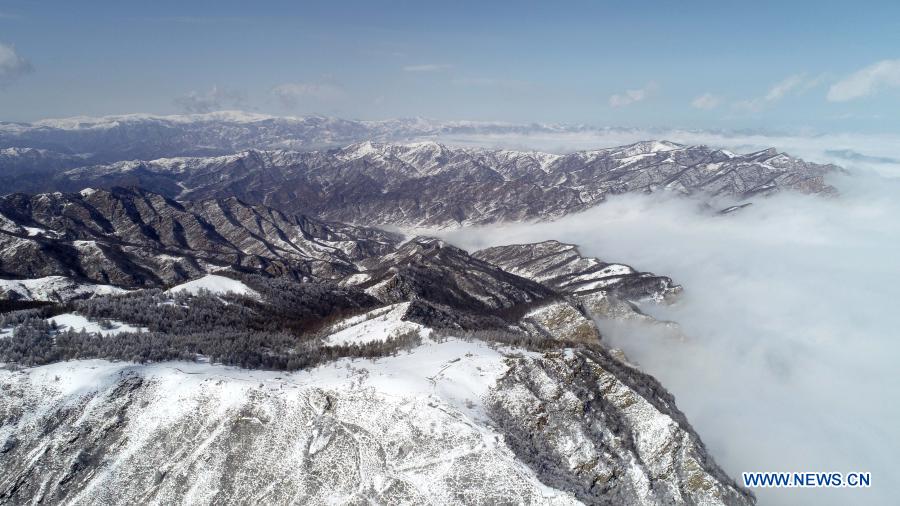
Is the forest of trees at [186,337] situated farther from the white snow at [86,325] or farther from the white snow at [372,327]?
the white snow at [372,327]

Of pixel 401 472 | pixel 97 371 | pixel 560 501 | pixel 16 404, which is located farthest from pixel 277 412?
pixel 560 501

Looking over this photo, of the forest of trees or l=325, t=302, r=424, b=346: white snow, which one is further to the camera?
l=325, t=302, r=424, b=346: white snow

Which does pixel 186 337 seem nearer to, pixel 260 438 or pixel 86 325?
pixel 86 325

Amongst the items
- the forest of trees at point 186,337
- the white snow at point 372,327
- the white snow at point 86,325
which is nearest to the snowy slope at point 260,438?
the forest of trees at point 186,337

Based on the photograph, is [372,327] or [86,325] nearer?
[86,325]

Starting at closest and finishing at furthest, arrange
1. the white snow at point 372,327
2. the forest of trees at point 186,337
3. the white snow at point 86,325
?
the forest of trees at point 186,337 → the white snow at point 86,325 → the white snow at point 372,327

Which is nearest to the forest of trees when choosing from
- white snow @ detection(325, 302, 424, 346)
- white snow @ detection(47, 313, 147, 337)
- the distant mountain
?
the distant mountain

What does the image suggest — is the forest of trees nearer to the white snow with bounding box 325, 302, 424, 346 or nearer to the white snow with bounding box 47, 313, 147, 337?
the white snow with bounding box 47, 313, 147, 337

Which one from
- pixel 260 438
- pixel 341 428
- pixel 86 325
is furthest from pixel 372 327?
pixel 260 438
